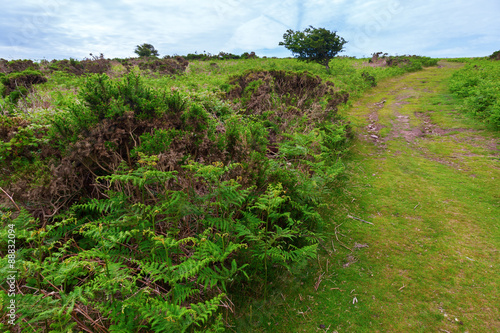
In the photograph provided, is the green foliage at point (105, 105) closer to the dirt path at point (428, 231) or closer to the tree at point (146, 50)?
the dirt path at point (428, 231)

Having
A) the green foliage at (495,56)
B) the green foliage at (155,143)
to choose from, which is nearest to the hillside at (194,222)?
the green foliage at (155,143)

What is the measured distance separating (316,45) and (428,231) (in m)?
21.0

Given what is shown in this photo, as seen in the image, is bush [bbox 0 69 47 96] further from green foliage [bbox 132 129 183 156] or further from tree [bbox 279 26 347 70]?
tree [bbox 279 26 347 70]

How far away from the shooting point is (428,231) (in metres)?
3.76

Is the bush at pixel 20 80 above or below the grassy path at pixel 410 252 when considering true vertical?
above

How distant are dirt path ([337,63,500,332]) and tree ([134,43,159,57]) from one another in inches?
1339

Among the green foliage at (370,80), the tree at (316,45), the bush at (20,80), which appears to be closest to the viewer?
the bush at (20,80)

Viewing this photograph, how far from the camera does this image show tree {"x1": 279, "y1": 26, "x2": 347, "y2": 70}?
70.2 ft

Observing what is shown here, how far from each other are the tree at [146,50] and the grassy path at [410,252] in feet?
114

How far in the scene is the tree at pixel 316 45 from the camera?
843 inches

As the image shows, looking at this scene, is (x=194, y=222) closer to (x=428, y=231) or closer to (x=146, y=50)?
(x=428, y=231)

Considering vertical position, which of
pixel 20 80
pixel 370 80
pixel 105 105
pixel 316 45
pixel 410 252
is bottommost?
pixel 410 252

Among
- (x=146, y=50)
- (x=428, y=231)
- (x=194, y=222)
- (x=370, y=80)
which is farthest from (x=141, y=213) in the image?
(x=146, y=50)

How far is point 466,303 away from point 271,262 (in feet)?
6.99
